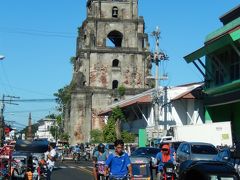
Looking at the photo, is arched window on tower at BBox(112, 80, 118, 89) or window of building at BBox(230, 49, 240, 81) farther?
arched window on tower at BBox(112, 80, 118, 89)

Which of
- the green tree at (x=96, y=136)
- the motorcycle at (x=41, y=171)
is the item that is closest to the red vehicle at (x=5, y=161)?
the motorcycle at (x=41, y=171)

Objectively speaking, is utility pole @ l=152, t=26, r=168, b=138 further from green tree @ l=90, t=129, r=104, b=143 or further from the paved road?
green tree @ l=90, t=129, r=104, b=143

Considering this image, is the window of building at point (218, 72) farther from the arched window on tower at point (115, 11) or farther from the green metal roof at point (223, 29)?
the arched window on tower at point (115, 11)

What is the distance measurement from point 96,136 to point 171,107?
2182 cm

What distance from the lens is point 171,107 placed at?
5791cm

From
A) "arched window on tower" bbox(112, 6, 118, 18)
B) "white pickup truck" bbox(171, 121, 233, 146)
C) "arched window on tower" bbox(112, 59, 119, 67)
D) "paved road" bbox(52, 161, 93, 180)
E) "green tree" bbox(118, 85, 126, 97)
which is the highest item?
"arched window on tower" bbox(112, 6, 118, 18)

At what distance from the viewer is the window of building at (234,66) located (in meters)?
41.1

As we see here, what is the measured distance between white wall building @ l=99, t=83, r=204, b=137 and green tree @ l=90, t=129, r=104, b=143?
363 inches

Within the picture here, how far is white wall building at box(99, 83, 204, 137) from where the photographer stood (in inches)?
2101

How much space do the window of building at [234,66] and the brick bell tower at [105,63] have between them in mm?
42007

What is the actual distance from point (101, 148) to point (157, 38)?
34.9m

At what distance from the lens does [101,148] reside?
19719mm

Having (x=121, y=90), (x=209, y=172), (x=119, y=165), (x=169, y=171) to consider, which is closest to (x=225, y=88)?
(x=169, y=171)

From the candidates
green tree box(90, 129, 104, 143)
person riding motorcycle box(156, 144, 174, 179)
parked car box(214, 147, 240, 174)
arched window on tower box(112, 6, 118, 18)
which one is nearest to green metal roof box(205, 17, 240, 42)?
parked car box(214, 147, 240, 174)
